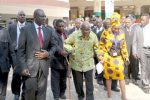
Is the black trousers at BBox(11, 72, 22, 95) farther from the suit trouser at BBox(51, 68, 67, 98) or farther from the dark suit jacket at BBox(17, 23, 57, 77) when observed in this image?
the dark suit jacket at BBox(17, 23, 57, 77)

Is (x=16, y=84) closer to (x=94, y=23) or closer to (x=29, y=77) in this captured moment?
(x=29, y=77)

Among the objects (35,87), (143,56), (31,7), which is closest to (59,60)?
(35,87)

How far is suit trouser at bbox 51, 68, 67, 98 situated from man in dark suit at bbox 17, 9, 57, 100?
5.11 feet

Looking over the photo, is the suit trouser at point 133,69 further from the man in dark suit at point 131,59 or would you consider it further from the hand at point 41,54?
the hand at point 41,54

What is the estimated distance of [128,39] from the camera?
9586 mm

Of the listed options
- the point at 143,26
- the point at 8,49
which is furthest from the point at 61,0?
the point at 8,49

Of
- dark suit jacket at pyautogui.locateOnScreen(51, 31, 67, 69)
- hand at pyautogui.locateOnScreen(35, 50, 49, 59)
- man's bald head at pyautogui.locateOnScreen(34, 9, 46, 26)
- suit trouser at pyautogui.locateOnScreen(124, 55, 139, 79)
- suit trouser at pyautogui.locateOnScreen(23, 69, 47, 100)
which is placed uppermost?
man's bald head at pyautogui.locateOnScreen(34, 9, 46, 26)

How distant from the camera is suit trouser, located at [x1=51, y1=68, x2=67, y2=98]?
7426 mm

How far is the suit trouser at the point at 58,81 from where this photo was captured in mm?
7426

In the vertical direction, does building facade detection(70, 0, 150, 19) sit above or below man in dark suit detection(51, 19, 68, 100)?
above

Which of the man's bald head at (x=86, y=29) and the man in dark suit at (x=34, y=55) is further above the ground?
the man's bald head at (x=86, y=29)

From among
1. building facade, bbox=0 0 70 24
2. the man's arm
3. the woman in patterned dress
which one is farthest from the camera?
building facade, bbox=0 0 70 24

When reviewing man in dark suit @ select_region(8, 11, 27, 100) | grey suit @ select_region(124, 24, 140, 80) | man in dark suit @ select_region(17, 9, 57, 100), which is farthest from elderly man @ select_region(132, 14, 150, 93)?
man in dark suit @ select_region(17, 9, 57, 100)

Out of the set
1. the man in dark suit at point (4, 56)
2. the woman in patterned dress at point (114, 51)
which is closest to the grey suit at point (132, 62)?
the woman in patterned dress at point (114, 51)
